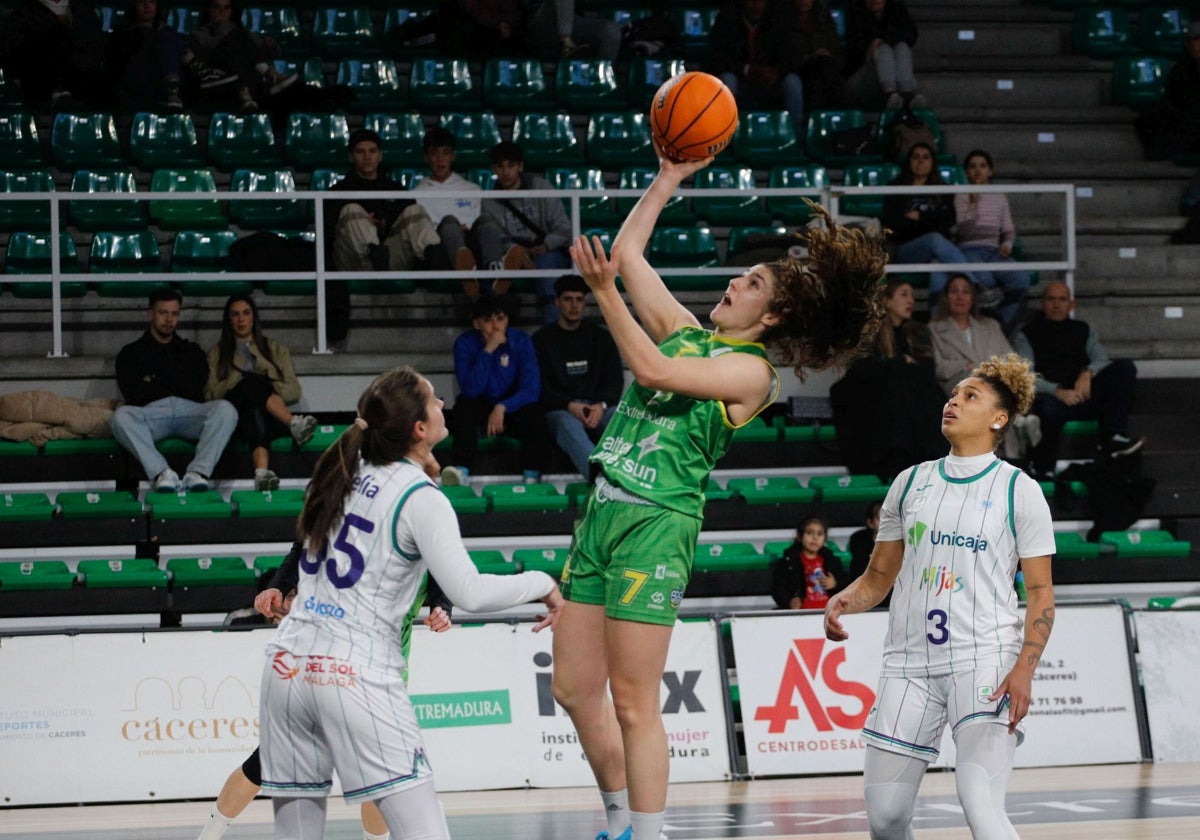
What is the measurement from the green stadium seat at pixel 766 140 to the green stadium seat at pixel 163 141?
14.7 feet

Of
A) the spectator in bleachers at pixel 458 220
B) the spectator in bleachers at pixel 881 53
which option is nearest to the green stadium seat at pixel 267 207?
the spectator in bleachers at pixel 458 220

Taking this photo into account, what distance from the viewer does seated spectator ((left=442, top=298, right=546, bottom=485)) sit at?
10930mm

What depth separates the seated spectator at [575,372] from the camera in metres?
10.9

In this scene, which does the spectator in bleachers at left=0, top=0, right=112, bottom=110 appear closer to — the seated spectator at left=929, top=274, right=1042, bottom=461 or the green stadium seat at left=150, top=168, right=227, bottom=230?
the green stadium seat at left=150, top=168, right=227, bottom=230

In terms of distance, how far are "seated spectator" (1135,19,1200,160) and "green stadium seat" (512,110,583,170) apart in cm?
518

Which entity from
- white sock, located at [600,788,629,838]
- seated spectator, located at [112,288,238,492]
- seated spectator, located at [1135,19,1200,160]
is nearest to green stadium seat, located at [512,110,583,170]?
seated spectator, located at [112,288,238,492]

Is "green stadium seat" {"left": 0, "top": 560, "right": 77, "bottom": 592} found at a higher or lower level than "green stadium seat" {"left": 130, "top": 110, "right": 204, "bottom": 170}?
lower

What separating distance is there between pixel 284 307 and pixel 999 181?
6232mm

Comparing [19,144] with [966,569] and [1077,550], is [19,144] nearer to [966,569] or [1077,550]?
[1077,550]

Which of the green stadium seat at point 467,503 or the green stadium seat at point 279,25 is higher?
the green stadium seat at point 279,25

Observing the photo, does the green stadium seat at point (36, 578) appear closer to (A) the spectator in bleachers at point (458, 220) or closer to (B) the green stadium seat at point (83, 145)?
(A) the spectator in bleachers at point (458, 220)

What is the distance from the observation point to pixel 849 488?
1105 cm

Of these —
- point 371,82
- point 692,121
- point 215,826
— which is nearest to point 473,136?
point 371,82

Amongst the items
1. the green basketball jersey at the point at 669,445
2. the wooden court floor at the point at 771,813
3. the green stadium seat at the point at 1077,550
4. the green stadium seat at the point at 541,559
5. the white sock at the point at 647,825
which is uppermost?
the green basketball jersey at the point at 669,445
